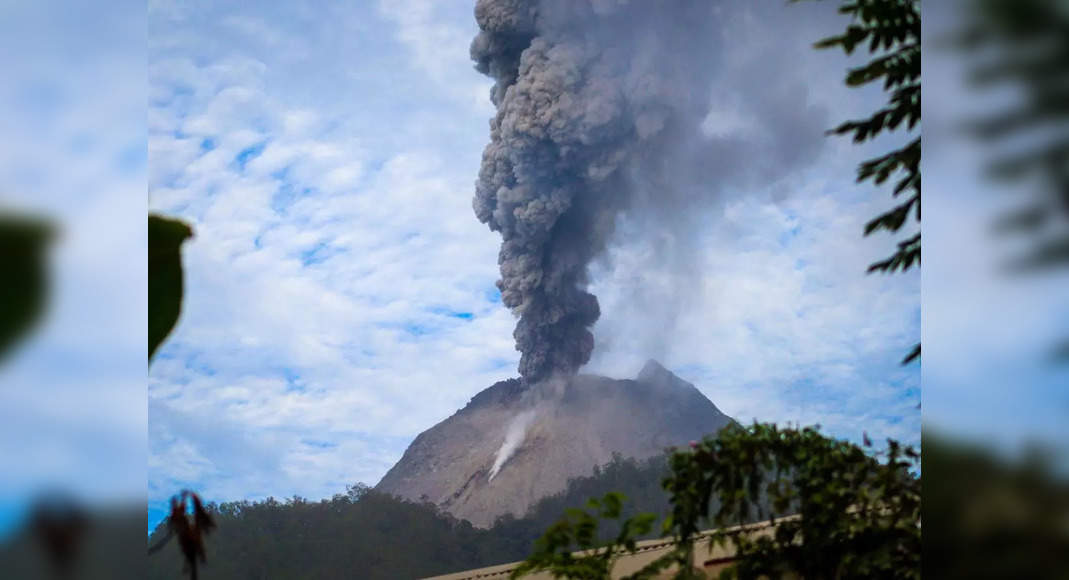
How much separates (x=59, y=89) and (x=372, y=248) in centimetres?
1308

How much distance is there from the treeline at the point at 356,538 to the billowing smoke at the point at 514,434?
5.06 feet

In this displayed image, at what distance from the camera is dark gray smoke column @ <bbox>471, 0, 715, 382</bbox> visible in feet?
44.6

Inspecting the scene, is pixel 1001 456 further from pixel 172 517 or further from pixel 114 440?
pixel 172 517

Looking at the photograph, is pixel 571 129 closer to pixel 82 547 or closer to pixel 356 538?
pixel 356 538

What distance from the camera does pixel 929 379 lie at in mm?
454

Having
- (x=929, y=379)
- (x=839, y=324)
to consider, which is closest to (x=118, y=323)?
(x=929, y=379)

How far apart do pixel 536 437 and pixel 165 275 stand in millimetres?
14198

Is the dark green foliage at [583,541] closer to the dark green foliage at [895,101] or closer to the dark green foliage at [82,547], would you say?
the dark green foliage at [895,101]

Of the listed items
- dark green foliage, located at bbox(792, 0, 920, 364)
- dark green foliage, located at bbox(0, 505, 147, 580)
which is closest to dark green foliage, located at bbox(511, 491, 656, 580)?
dark green foliage, located at bbox(792, 0, 920, 364)

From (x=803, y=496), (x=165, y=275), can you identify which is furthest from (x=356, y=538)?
(x=165, y=275)

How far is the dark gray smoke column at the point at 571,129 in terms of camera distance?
13594 mm

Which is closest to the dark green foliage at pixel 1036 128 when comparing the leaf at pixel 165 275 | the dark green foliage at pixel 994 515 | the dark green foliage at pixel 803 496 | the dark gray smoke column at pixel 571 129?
the dark green foliage at pixel 994 515

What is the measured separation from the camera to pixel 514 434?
49.6 feet

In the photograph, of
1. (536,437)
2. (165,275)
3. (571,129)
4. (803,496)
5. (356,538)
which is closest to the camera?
(165,275)
